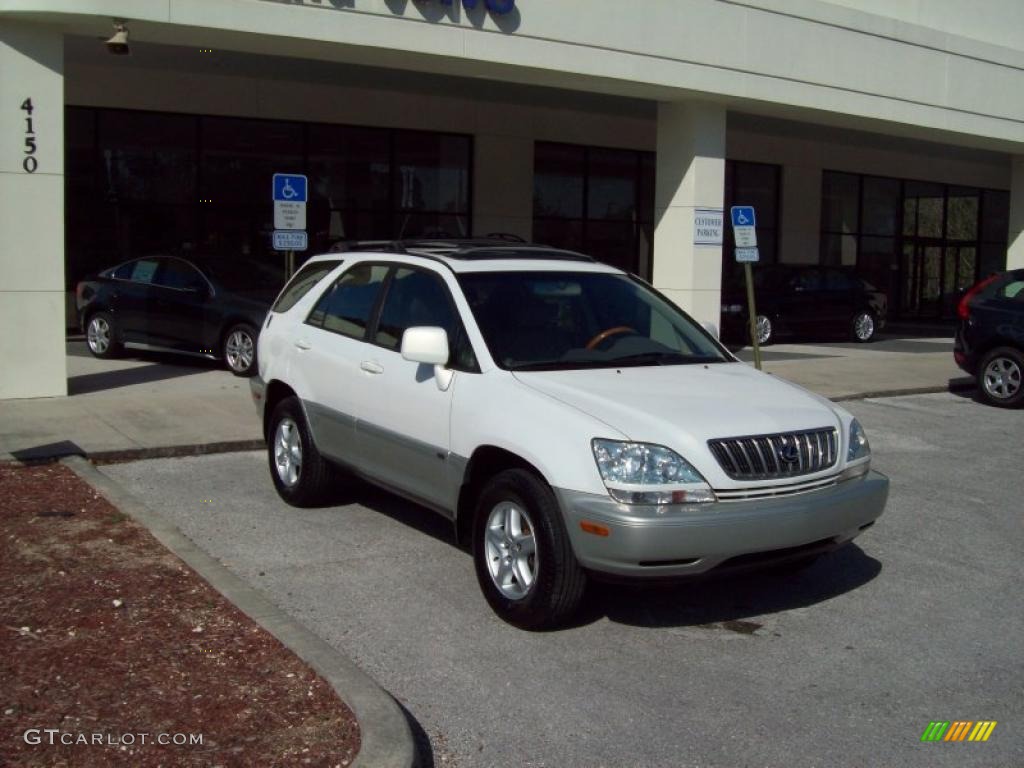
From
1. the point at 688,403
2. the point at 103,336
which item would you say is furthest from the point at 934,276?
the point at 688,403

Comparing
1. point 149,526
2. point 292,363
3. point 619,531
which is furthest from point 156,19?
point 619,531

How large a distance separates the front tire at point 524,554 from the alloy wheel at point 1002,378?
33.0 feet

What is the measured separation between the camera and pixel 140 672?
4.86m

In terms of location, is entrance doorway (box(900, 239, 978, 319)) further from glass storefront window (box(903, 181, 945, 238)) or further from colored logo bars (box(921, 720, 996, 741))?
colored logo bars (box(921, 720, 996, 741))

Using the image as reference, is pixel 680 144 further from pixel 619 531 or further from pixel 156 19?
pixel 619 531

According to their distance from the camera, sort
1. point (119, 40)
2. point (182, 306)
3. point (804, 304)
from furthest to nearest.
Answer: point (804, 304)
point (182, 306)
point (119, 40)

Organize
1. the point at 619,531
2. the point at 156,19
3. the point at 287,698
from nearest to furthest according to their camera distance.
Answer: the point at 287,698
the point at 619,531
the point at 156,19

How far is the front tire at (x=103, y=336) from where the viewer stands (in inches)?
631

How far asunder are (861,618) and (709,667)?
1155 mm

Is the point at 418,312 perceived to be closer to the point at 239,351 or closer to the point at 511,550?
the point at 511,550

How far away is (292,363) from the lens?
786cm

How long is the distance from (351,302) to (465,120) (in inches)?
573

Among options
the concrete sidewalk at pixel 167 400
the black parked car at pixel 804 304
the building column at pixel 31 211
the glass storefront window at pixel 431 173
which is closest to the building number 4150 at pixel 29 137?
the building column at pixel 31 211

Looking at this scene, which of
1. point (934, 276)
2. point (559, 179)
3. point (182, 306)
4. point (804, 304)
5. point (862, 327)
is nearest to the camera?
point (182, 306)
